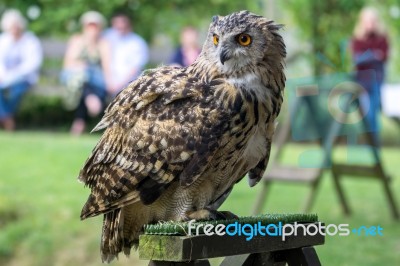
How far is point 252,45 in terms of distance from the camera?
3598mm

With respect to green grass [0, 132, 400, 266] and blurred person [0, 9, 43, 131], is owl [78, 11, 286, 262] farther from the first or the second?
blurred person [0, 9, 43, 131]

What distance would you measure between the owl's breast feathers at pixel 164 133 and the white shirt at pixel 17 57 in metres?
11.4

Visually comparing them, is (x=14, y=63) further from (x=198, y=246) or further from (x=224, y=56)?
(x=198, y=246)

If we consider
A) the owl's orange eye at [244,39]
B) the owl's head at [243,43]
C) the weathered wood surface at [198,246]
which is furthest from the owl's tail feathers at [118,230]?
the owl's orange eye at [244,39]

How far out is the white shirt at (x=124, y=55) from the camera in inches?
553

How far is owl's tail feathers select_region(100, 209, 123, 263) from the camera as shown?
376 cm

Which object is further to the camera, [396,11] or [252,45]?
[396,11]

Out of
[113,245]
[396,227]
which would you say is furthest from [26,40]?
[113,245]

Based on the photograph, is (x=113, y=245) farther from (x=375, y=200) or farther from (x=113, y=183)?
(x=375, y=200)

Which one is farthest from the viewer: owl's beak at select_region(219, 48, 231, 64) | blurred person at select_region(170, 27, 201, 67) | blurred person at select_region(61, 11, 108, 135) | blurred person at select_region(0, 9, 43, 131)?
blurred person at select_region(0, 9, 43, 131)

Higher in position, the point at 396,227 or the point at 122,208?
the point at 122,208

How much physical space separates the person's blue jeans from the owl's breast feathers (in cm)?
1289

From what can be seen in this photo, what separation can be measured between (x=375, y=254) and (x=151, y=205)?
5484 millimetres

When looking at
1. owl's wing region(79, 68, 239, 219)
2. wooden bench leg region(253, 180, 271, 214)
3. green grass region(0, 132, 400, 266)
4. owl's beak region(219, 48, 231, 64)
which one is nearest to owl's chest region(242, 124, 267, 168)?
owl's wing region(79, 68, 239, 219)
